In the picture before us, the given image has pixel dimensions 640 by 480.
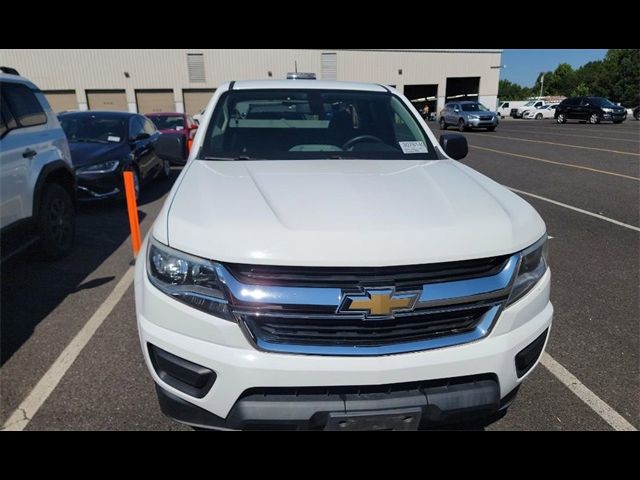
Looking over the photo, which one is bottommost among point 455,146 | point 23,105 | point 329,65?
point 455,146

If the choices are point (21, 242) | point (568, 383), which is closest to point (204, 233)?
point (568, 383)

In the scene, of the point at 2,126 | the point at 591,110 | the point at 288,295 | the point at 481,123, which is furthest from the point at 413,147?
the point at 591,110

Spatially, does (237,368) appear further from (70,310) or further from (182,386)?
(70,310)

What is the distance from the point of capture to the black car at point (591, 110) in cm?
2606

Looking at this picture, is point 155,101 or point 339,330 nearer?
point 339,330

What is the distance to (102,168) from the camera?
6.52 metres

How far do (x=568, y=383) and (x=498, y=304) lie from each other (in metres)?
1.36

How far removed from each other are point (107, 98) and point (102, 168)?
32384 millimetres

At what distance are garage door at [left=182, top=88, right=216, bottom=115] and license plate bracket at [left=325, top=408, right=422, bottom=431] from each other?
119 ft

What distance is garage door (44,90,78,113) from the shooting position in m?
33.8

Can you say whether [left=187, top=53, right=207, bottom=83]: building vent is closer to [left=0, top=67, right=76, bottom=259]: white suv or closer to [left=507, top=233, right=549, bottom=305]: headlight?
[left=0, top=67, right=76, bottom=259]: white suv

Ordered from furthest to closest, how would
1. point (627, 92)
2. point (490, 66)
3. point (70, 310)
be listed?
point (627, 92), point (490, 66), point (70, 310)

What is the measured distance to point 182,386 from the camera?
168 centimetres

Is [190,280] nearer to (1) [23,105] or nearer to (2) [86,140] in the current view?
(1) [23,105]
